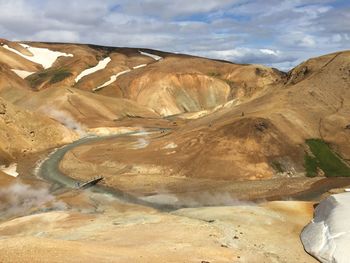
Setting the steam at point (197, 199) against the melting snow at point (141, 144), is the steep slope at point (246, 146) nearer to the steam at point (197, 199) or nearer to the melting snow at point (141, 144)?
the melting snow at point (141, 144)

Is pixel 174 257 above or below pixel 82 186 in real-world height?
above

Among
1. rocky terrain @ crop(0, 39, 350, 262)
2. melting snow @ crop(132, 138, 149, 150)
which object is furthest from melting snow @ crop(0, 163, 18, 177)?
melting snow @ crop(132, 138, 149, 150)

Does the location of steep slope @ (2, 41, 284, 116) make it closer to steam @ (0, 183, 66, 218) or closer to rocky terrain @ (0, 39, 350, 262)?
rocky terrain @ (0, 39, 350, 262)

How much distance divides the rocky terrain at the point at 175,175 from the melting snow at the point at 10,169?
180mm

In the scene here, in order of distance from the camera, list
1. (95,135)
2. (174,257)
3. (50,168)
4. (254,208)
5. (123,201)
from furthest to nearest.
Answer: (95,135), (50,168), (123,201), (254,208), (174,257)

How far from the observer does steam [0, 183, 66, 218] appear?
2432 inches

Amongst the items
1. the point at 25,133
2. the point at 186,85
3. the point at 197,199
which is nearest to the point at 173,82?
the point at 186,85

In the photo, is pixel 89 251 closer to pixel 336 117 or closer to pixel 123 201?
pixel 123 201

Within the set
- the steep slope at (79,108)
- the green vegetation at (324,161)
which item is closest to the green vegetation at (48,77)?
the steep slope at (79,108)

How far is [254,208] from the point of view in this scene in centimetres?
5306

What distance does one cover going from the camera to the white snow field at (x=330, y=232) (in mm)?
37688

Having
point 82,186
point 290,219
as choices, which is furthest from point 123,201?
point 290,219

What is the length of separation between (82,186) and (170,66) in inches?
4800

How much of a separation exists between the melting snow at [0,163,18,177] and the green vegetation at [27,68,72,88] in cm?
10335
